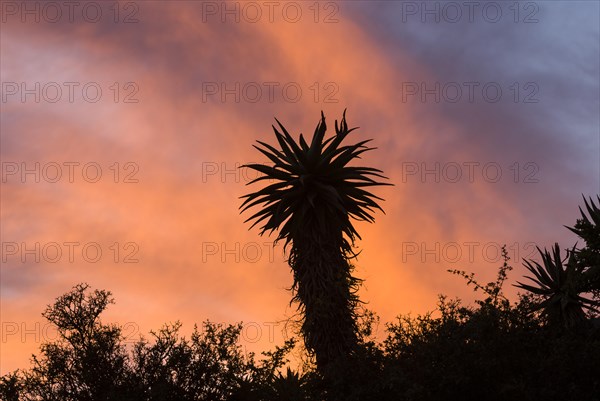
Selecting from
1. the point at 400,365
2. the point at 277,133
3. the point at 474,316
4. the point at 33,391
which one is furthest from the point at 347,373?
the point at 33,391

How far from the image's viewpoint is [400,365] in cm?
3148

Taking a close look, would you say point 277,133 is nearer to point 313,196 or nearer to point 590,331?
point 313,196

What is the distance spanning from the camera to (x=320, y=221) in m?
38.1

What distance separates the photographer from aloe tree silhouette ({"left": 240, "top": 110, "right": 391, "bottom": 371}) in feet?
123

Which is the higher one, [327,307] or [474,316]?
[327,307]

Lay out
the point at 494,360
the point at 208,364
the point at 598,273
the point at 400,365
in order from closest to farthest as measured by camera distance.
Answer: the point at 494,360 → the point at 400,365 → the point at 598,273 → the point at 208,364

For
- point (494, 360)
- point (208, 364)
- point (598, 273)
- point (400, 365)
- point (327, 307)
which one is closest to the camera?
point (494, 360)

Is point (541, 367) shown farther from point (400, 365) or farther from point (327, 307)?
point (327, 307)

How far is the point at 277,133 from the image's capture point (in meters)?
40.7

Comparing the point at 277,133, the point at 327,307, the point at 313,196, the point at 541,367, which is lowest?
the point at 541,367

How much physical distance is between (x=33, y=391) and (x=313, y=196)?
17367 millimetres

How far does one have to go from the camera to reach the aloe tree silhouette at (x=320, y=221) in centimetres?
3741

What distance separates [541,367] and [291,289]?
13.7 m

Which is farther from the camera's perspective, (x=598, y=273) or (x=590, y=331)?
(x=598, y=273)
